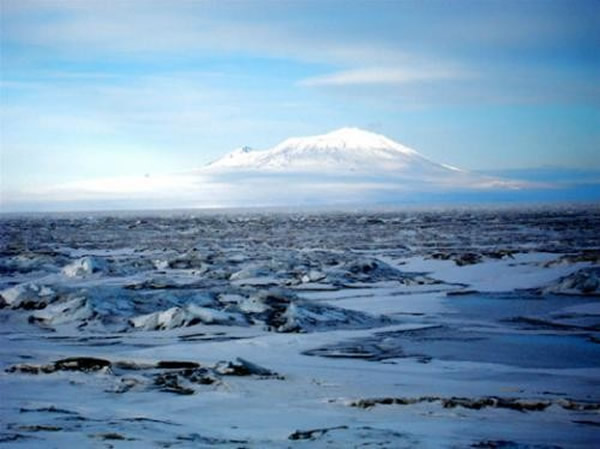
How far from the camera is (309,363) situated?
1031cm

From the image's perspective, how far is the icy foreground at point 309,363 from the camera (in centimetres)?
710

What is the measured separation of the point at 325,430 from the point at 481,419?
1583 mm

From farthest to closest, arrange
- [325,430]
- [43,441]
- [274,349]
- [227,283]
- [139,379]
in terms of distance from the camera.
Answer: [227,283] < [274,349] < [139,379] < [325,430] < [43,441]

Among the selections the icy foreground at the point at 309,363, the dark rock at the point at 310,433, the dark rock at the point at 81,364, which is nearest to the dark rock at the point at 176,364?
the icy foreground at the point at 309,363

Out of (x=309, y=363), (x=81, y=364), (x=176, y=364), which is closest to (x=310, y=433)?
(x=309, y=363)

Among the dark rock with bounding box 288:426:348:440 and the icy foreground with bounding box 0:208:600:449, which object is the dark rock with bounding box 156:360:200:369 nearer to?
the icy foreground with bounding box 0:208:600:449

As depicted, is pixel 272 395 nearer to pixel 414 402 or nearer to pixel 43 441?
pixel 414 402

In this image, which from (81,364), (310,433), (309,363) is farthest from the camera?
(309,363)

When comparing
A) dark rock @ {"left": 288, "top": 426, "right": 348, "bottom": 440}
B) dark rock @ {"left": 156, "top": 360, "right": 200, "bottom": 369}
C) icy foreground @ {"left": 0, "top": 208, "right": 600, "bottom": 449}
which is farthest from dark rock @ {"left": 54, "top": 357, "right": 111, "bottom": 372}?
dark rock @ {"left": 288, "top": 426, "right": 348, "bottom": 440}

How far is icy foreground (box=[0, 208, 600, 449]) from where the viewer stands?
7.10 metres

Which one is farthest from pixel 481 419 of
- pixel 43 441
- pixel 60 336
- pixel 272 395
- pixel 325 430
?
pixel 60 336

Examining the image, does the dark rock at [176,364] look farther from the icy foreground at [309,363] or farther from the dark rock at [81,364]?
the dark rock at [81,364]

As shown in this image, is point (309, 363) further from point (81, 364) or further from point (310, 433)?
point (310, 433)

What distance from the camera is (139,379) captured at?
9094 millimetres
